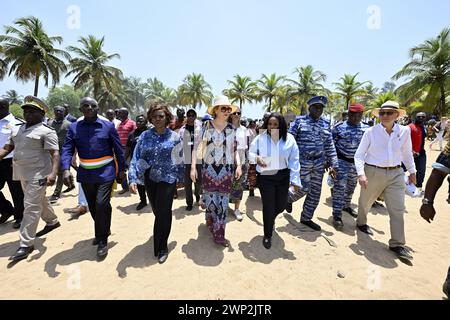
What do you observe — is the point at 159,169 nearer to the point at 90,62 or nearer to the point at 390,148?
the point at 390,148

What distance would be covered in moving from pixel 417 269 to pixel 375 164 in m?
1.53

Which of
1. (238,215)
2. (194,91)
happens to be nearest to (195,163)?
(238,215)

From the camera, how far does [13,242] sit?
3.79m

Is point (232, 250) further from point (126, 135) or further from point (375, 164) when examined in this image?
point (126, 135)

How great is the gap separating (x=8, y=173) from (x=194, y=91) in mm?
34722

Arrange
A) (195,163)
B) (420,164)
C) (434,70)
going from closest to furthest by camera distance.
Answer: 1. (195,163)
2. (420,164)
3. (434,70)

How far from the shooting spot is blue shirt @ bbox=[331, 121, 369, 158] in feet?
14.9

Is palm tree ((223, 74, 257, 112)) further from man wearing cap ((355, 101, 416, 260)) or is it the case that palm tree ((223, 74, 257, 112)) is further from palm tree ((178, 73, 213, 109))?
man wearing cap ((355, 101, 416, 260))

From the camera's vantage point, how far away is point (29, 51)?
22.6 m

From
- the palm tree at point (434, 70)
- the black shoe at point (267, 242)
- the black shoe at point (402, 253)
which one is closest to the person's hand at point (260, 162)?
the black shoe at point (267, 242)

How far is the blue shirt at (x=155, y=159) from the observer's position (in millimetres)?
3225

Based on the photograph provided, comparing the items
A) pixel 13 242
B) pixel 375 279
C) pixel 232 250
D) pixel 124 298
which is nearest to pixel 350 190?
pixel 375 279
